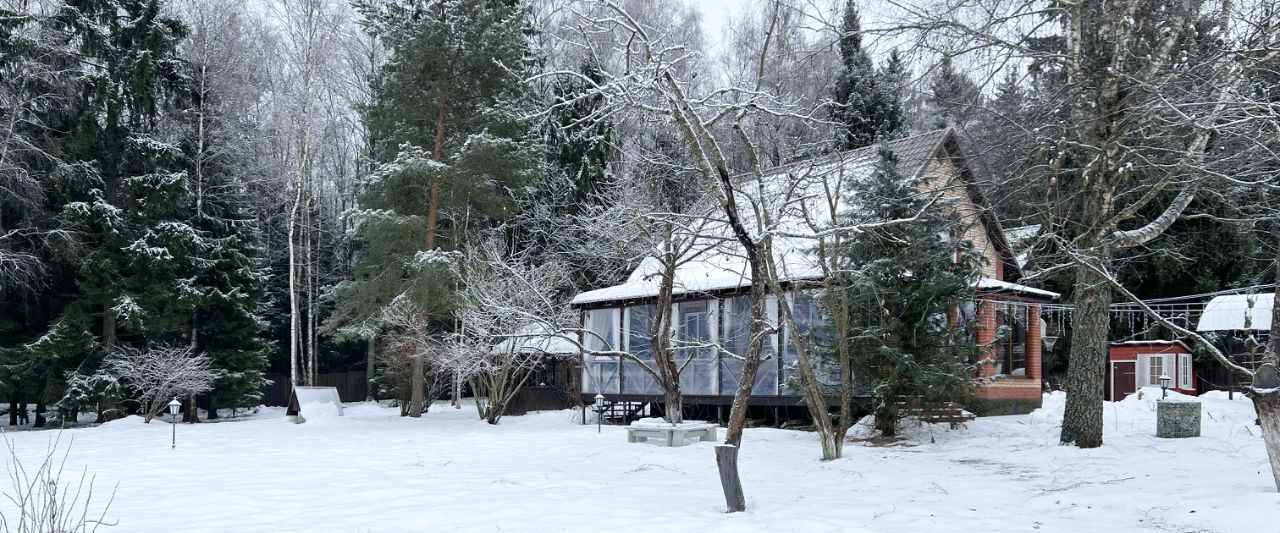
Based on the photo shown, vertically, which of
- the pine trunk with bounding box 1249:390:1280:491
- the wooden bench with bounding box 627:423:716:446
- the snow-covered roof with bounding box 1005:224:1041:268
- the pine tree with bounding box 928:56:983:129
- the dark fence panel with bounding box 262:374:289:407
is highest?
the pine tree with bounding box 928:56:983:129

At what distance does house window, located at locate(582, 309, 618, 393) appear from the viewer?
20.8 meters

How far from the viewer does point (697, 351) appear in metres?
18.4

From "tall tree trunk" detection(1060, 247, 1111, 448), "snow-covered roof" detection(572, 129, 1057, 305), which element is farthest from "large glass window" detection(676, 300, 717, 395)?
"tall tree trunk" detection(1060, 247, 1111, 448)

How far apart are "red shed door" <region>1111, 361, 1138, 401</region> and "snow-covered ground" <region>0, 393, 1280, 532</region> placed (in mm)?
6910

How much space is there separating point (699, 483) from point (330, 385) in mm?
26538

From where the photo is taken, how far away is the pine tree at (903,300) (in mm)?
13539

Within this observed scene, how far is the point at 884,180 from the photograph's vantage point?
13.7 meters

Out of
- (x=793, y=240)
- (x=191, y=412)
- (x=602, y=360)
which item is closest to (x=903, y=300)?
(x=793, y=240)

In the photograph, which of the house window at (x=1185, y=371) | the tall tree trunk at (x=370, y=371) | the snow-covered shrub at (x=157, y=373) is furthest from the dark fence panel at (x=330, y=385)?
the house window at (x=1185, y=371)

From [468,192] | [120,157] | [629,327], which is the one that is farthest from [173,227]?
[629,327]

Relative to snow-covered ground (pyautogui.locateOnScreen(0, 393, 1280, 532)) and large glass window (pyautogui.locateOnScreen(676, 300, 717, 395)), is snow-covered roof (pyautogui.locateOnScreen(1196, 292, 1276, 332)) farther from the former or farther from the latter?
large glass window (pyautogui.locateOnScreen(676, 300, 717, 395))

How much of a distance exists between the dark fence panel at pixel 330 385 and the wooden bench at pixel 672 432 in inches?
736

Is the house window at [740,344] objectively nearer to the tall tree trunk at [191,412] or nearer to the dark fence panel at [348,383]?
the tall tree trunk at [191,412]

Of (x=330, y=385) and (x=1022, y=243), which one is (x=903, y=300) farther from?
(x=330, y=385)
